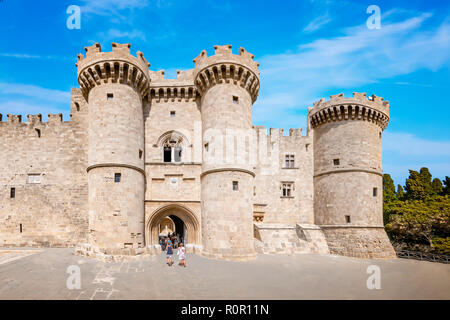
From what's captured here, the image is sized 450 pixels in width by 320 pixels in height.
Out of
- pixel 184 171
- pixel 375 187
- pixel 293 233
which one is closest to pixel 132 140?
pixel 184 171

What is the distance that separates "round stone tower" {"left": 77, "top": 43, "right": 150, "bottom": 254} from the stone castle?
0.06 metres

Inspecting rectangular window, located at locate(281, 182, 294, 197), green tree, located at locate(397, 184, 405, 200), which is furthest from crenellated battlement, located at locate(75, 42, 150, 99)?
green tree, located at locate(397, 184, 405, 200)

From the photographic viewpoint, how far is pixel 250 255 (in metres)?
14.9

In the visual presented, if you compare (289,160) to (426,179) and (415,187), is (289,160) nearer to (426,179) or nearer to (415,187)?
(415,187)

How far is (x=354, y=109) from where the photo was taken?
778 inches

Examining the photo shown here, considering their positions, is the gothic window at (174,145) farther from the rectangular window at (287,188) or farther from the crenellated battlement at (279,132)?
the rectangular window at (287,188)

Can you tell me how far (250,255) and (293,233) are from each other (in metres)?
6.16

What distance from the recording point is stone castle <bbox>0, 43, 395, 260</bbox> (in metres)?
15.0

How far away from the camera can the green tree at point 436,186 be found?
2706 cm

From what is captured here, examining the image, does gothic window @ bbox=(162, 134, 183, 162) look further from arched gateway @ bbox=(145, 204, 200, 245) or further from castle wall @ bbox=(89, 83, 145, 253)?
arched gateway @ bbox=(145, 204, 200, 245)

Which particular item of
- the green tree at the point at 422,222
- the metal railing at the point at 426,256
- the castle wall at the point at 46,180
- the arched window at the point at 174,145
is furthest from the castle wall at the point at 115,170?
the green tree at the point at 422,222

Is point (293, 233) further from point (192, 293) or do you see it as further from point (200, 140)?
point (192, 293)

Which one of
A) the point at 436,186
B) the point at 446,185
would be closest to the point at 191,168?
the point at 436,186

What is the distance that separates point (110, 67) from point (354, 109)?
664 inches
